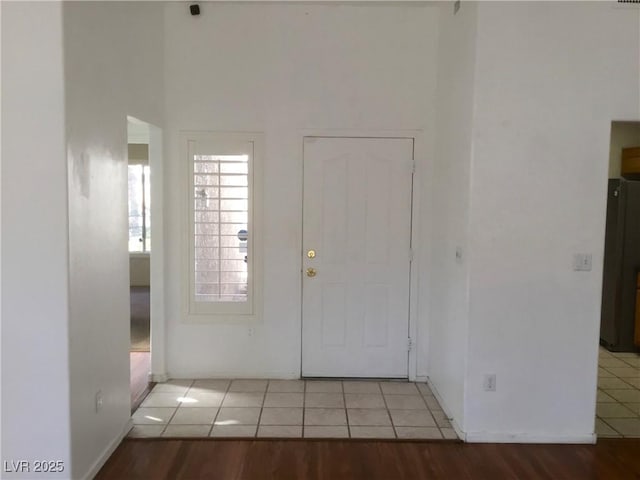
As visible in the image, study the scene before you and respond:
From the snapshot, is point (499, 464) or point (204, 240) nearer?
point (499, 464)

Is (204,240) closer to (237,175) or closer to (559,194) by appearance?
(237,175)

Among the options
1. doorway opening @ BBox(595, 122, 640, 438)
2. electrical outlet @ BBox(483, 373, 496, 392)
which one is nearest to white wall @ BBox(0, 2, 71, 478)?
electrical outlet @ BBox(483, 373, 496, 392)

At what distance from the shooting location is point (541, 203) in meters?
2.99

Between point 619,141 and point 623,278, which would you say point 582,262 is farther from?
point 619,141

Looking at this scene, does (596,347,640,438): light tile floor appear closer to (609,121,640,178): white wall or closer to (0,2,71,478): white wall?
(609,121,640,178): white wall

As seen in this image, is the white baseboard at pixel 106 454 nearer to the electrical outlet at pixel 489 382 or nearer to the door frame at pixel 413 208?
the door frame at pixel 413 208

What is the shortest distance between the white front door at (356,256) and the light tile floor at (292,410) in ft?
0.82

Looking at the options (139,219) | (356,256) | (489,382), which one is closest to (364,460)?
(489,382)

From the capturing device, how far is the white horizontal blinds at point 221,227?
397cm

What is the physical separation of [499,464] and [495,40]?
2.47 metres

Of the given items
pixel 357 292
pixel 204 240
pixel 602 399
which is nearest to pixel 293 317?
pixel 357 292

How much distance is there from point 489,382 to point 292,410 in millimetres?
1354

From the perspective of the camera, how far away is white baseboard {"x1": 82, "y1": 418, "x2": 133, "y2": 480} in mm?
2582

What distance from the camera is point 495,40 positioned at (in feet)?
9.56
